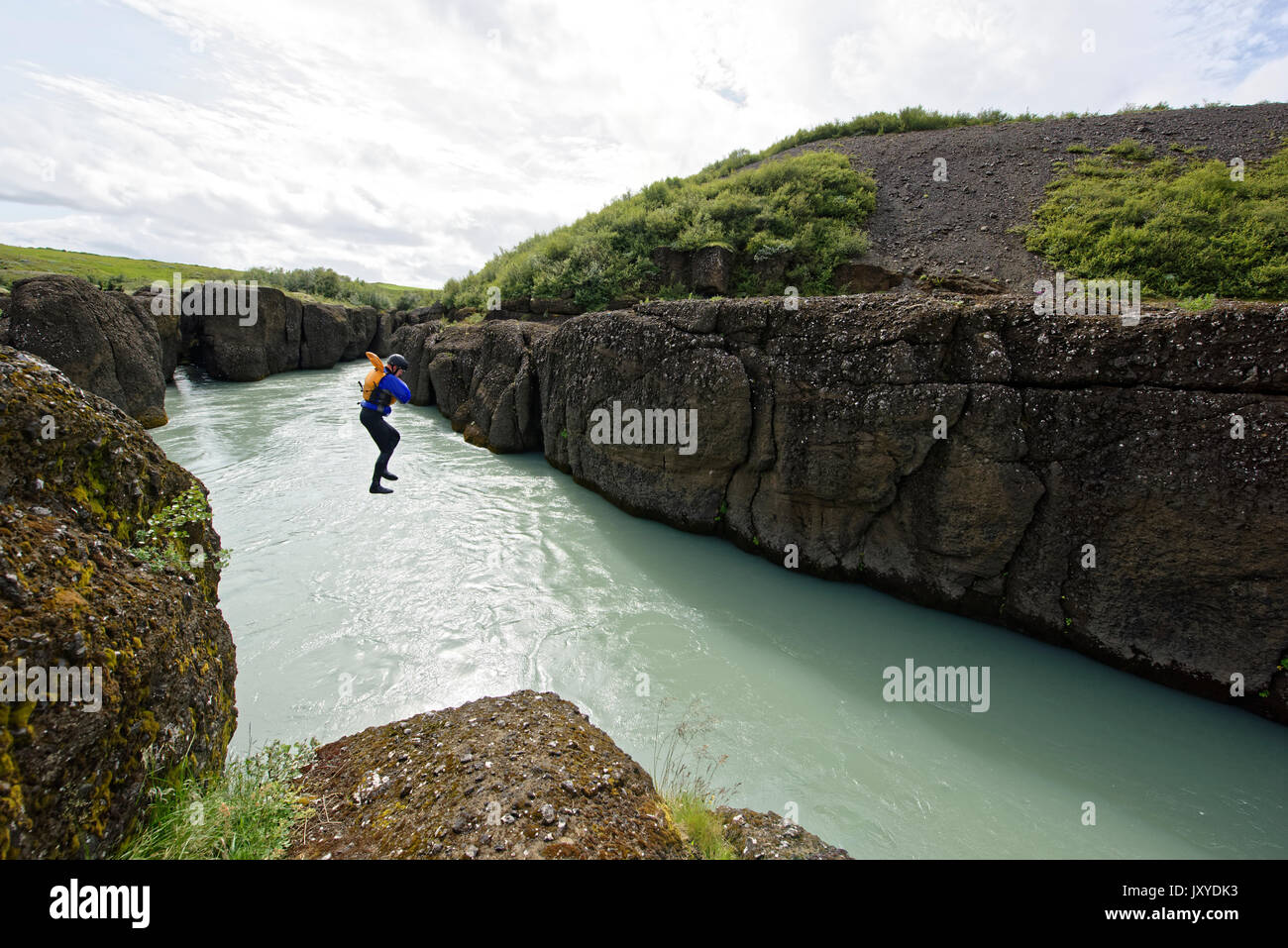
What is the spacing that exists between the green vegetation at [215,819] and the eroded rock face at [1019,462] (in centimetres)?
608

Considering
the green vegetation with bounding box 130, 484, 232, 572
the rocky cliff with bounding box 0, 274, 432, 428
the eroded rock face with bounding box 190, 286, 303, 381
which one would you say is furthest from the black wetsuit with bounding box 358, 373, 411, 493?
the eroded rock face with bounding box 190, 286, 303, 381

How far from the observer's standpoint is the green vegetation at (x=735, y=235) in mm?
12312

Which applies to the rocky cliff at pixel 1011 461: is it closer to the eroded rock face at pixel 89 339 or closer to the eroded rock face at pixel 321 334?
the eroded rock face at pixel 89 339

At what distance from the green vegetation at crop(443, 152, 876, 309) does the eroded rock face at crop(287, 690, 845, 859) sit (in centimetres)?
1103

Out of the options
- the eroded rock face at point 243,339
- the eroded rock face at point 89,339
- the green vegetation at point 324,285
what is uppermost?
the green vegetation at point 324,285

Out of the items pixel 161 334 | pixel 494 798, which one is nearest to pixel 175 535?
pixel 494 798

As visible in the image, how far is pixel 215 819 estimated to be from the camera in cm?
232

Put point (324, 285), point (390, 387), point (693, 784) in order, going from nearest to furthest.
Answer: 1. point (693, 784)
2. point (390, 387)
3. point (324, 285)

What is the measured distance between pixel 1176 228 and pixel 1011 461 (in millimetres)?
7874

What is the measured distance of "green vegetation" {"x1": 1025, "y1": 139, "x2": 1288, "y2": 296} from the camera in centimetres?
828

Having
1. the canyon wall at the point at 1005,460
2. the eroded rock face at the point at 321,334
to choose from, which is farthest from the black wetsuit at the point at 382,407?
the eroded rock face at the point at 321,334

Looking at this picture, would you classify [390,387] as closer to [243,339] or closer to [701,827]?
[701,827]

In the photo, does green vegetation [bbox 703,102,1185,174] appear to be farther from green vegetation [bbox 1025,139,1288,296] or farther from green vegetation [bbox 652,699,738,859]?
green vegetation [bbox 652,699,738,859]
